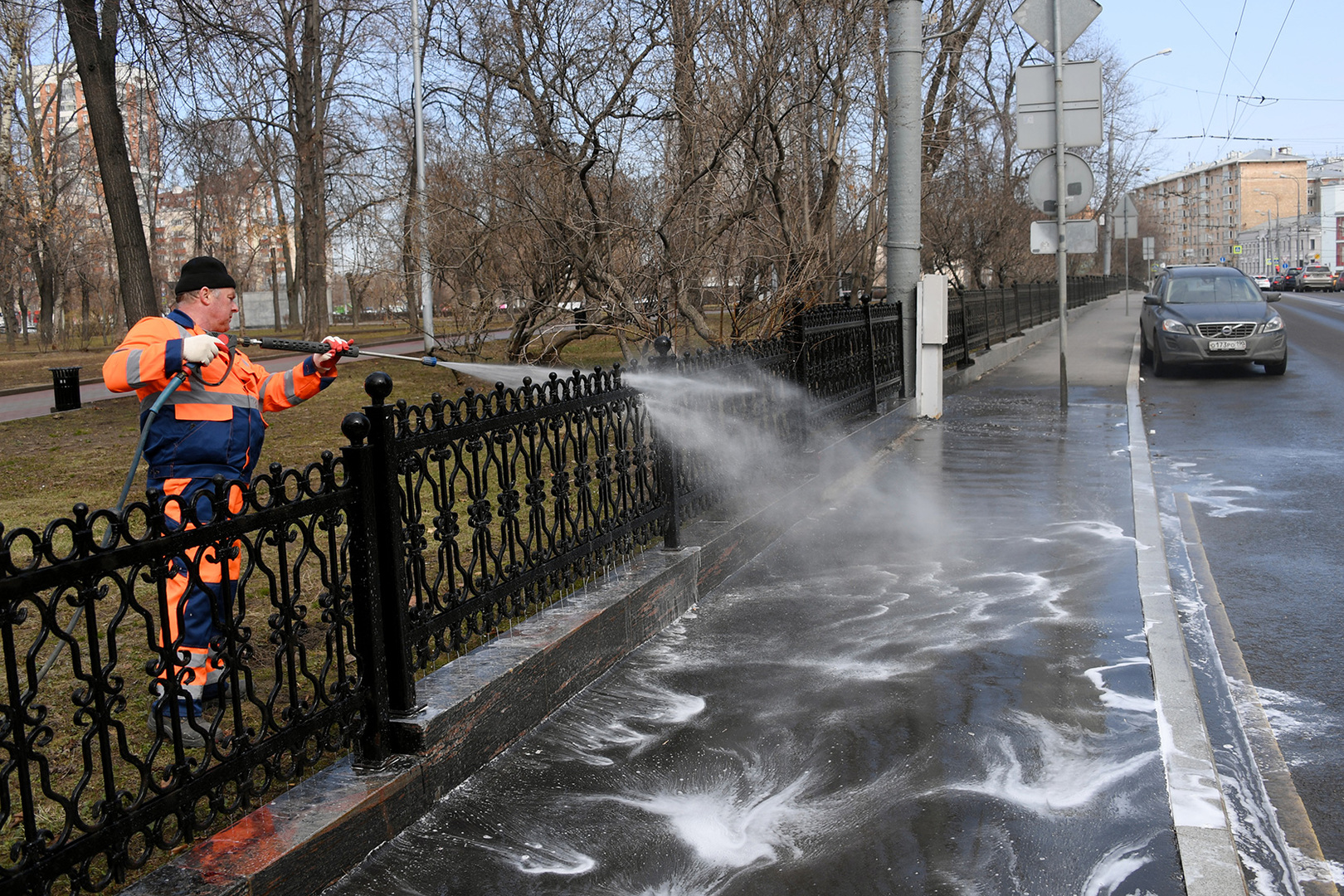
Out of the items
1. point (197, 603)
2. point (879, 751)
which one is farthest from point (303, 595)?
point (879, 751)

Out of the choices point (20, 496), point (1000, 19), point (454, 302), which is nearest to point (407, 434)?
point (20, 496)

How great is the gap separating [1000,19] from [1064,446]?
75.0 feet

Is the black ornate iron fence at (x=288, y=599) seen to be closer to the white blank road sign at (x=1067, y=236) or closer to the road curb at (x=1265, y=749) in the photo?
the road curb at (x=1265, y=749)

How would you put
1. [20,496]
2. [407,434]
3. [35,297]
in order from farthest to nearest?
1. [35,297]
2. [20,496]
3. [407,434]

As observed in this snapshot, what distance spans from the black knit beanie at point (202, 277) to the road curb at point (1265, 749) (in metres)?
4.22

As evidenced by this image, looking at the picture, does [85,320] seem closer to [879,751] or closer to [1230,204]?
[879,751]

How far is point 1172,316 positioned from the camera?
690 inches

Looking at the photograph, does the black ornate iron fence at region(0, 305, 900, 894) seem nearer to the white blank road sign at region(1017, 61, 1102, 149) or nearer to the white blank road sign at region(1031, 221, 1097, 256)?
the white blank road sign at region(1031, 221, 1097, 256)

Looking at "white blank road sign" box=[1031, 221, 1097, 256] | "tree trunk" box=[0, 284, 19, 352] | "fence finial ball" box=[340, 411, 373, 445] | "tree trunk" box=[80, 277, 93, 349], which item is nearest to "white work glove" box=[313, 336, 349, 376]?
"fence finial ball" box=[340, 411, 373, 445]

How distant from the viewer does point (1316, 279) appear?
68.1m

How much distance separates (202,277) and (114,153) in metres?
14.0

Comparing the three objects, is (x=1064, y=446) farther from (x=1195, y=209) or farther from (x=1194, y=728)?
(x=1195, y=209)

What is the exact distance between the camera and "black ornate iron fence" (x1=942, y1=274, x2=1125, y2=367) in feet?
56.4

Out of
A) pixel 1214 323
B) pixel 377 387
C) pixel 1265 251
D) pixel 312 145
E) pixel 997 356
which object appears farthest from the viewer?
pixel 1265 251
